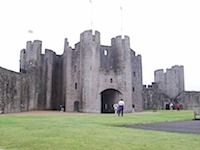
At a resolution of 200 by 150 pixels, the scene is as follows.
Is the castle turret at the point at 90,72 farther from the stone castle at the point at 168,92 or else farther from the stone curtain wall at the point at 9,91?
the stone castle at the point at 168,92

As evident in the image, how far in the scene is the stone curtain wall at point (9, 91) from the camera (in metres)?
34.7

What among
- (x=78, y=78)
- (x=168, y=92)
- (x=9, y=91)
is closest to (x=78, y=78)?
(x=78, y=78)

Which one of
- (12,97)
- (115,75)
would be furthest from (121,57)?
(12,97)

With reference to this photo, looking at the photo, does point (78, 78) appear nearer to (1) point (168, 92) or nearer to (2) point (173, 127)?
(1) point (168, 92)

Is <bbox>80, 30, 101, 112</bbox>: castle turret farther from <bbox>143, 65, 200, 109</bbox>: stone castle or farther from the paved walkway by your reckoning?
the paved walkway

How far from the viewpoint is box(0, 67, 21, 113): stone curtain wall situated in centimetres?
3472

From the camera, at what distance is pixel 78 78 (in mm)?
46219

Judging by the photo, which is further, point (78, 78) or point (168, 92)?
point (168, 92)

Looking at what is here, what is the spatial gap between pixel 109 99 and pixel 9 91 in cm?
1832

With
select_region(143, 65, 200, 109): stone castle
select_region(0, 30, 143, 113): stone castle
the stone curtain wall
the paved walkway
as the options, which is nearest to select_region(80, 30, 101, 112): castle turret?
select_region(0, 30, 143, 113): stone castle

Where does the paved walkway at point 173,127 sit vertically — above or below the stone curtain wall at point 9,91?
below

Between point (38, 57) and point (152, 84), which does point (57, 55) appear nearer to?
point (38, 57)

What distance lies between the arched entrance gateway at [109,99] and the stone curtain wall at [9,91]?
1527 centimetres

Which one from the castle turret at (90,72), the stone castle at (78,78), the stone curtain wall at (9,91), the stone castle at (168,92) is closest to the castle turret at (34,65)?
the stone castle at (78,78)
